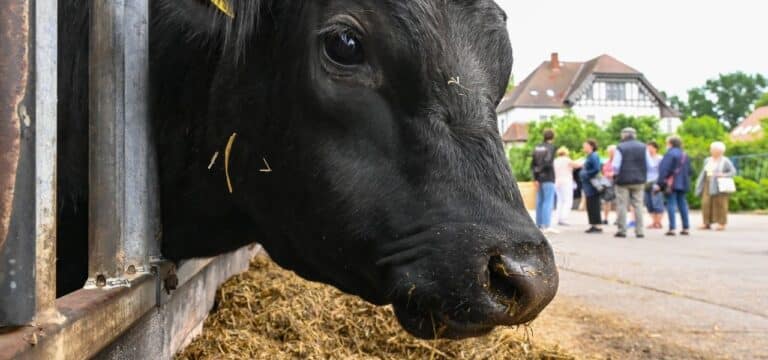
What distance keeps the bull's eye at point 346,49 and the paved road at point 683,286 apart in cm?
89

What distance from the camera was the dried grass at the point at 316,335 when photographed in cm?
281

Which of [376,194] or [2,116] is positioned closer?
[2,116]

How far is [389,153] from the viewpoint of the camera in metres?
1.66

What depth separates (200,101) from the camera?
200 centimetres

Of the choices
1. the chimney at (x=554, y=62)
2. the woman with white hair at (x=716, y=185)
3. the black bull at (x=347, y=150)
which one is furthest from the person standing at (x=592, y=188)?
the chimney at (x=554, y=62)

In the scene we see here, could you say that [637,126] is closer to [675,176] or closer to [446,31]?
[675,176]

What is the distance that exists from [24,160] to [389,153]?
85 cm

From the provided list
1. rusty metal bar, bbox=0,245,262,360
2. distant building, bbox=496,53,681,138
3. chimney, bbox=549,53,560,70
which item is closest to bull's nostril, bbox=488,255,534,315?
rusty metal bar, bbox=0,245,262,360

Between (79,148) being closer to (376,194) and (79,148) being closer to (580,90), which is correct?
(376,194)

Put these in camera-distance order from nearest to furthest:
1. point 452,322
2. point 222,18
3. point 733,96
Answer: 1. point 452,322
2. point 222,18
3. point 733,96

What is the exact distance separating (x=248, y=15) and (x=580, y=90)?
62.3m

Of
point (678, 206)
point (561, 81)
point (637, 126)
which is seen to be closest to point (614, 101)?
point (561, 81)

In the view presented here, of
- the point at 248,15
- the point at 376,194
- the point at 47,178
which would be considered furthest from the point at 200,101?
the point at 47,178

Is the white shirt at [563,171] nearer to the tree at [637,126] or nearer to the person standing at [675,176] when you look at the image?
the person standing at [675,176]
